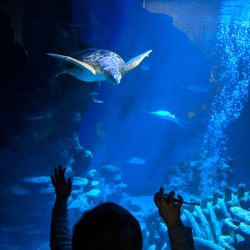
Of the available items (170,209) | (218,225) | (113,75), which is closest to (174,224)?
(170,209)

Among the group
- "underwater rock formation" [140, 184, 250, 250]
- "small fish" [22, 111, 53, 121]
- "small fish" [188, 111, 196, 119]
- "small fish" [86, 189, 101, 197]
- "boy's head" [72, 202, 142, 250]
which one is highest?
"boy's head" [72, 202, 142, 250]

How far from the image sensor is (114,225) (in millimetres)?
1052

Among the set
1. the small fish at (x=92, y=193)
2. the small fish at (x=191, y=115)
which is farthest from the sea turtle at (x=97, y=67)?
the small fish at (x=191, y=115)

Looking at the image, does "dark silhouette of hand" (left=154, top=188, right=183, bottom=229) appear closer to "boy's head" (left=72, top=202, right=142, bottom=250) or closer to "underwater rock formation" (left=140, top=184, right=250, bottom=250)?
"boy's head" (left=72, top=202, right=142, bottom=250)

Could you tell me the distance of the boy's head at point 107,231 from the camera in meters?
1.03

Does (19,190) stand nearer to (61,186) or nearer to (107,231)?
(61,186)

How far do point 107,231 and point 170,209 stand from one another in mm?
480

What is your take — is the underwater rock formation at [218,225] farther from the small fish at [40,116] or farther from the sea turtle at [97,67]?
the small fish at [40,116]

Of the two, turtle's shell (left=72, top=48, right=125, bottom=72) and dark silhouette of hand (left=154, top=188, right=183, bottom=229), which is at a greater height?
dark silhouette of hand (left=154, top=188, right=183, bottom=229)

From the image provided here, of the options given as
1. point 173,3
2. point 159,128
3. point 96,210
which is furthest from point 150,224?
point 173,3

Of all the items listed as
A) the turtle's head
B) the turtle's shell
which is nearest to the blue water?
the turtle's shell

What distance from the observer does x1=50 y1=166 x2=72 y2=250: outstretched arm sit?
1427mm

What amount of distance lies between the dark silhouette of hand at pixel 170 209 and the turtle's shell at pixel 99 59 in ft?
12.1

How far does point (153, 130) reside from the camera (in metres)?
17.0
